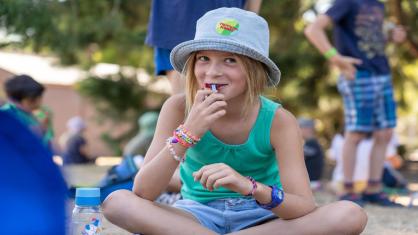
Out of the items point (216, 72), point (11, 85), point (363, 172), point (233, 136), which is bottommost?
point (363, 172)

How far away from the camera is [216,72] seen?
2.63 metres

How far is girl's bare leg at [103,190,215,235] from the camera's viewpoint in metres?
2.61

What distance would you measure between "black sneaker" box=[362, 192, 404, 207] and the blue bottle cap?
291 centimetres

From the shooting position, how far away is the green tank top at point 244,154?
9.04 feet

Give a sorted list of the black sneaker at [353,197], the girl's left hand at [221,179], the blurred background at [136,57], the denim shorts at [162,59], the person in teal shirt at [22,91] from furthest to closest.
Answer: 1. the blurred background at [136,57]
2. the person in teal shirt at [22,91]
3. the black sneaker at [353,197]
4. the denim shorts at [162,59]
5. the girl's left hand at [221,179]

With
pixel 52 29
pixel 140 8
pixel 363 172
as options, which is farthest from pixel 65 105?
pixel 363 172

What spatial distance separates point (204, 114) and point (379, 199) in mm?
2863

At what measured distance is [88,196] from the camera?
8.56 feet

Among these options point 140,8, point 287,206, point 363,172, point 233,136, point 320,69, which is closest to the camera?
point 287,206

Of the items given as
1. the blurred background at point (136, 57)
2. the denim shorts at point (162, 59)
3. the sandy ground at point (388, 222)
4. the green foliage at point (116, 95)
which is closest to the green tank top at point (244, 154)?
the sandy ground at point (388, 222)

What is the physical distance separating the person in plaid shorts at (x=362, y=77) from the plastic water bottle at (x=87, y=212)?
2654 mm

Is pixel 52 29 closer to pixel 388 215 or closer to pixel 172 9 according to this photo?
pixel 172 9

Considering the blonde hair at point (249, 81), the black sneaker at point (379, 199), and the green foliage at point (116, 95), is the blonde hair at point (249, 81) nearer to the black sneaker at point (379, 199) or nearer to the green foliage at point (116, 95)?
the black sneaker at point (379, 199)

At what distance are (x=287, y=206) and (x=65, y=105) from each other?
13.1 metres
